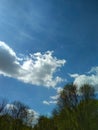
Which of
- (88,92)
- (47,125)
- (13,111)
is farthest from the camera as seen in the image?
(47,125)

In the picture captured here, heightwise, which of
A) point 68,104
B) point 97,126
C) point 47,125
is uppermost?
point 47,125

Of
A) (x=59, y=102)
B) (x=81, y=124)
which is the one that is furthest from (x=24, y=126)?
(x=81, y=124)

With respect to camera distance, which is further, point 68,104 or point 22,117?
point 22,117

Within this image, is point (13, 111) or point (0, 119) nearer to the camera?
point (0, 119)

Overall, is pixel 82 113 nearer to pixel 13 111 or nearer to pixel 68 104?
pixel 68 104

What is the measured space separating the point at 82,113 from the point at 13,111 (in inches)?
767

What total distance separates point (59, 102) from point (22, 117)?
13420mm

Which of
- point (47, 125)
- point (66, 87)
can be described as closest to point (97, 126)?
point (66, 87)

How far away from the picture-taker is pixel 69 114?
150 ft

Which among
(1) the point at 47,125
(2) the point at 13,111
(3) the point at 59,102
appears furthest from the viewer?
(1) the point at 47,125

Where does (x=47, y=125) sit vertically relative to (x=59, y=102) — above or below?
above

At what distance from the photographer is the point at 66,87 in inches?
1849

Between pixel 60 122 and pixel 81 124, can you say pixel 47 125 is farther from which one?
pixel 81 124

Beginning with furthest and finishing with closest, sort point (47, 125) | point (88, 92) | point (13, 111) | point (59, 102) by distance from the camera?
point (47, 125) < point (13, 111) < point (59, 102) < point (88, 92)
